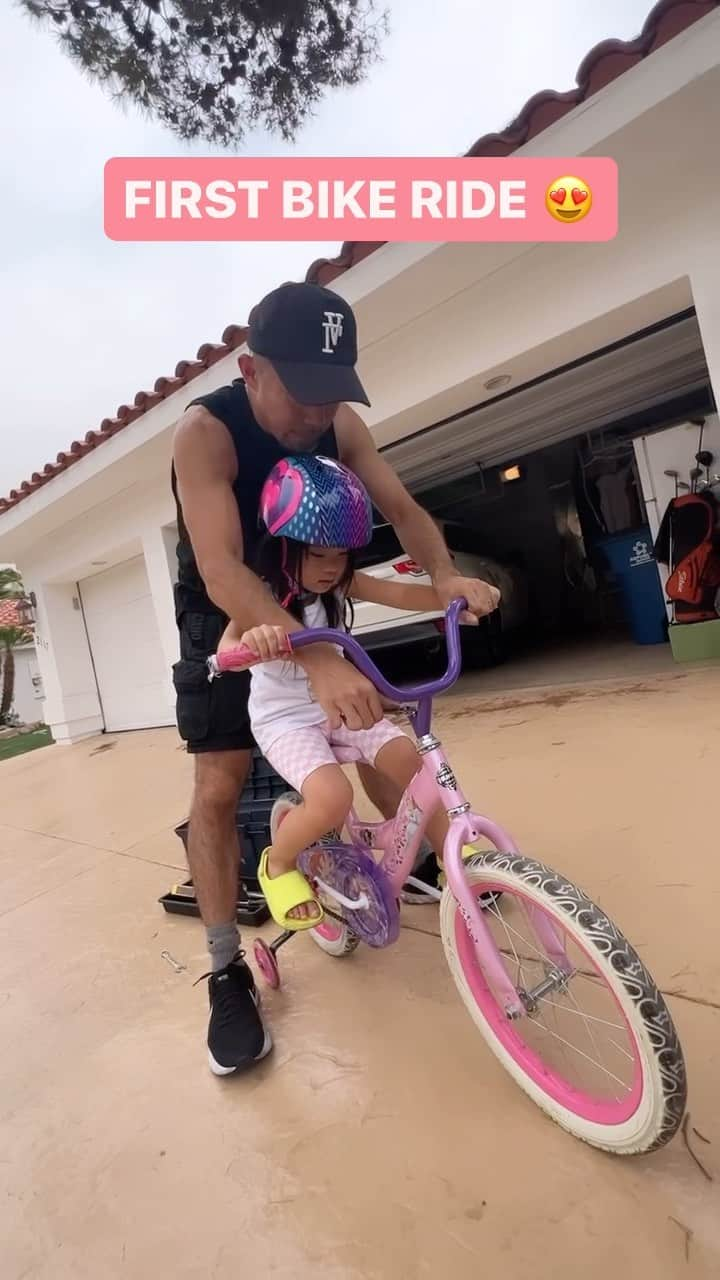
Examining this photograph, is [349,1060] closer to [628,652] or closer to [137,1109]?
[137,1109]

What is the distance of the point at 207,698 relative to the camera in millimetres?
1496

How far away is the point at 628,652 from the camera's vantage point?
213 inches

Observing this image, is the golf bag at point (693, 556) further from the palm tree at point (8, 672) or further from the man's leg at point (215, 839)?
the palm tree at point (8, 672)

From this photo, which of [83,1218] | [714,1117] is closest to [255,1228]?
[83,1218]

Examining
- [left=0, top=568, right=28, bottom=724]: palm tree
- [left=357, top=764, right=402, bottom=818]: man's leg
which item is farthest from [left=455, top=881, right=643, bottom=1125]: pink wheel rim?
[left=0, top=568, right=28, bottom=724]: palm tree

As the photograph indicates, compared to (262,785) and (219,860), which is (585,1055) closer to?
(219,860)

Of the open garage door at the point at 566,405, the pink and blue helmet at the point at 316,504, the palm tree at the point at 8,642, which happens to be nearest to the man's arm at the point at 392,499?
the pink and blue helmet at the point at 316,504

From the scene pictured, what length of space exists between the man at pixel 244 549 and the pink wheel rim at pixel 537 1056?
437 millimetres

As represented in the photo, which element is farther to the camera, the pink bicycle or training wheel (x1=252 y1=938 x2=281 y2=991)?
training wheel (x1=252 y1=938 x2=281 y2=991)

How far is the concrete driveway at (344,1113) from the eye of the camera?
0.85 meters

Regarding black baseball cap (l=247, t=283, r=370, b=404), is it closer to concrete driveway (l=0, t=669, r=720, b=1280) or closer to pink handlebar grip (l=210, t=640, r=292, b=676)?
pink handlebar grip (l=210, t=640, r=292, b=676)

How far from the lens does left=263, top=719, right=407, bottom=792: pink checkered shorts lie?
4.32 feet

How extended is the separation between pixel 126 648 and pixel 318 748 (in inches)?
251

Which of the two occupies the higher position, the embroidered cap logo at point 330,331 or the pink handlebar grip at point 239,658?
the embroidered cap logo at point 330,331
